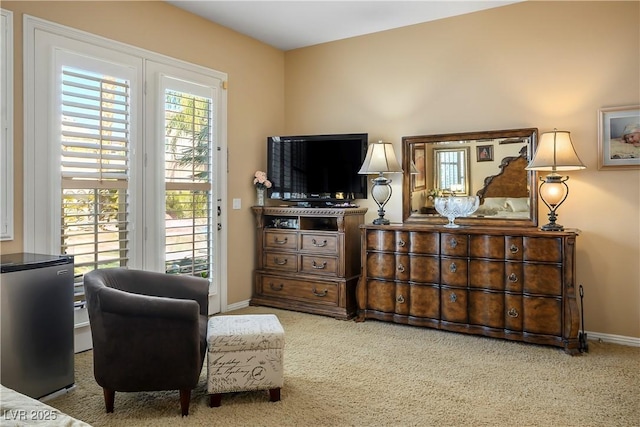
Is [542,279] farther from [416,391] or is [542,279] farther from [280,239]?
[280,239]

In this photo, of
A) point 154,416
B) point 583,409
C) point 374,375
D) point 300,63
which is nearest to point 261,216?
point 300,63

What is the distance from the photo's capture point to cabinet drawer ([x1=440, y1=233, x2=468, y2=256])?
12.1 ft

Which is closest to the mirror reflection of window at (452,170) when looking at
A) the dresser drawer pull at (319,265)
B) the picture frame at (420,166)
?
the picture frame at (420,166)

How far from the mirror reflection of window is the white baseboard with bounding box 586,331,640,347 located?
5.05 ft

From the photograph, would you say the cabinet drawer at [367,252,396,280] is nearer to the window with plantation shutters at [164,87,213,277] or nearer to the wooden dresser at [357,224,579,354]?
the wooden dresser at [357,224,579,354]

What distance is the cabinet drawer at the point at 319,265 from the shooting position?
4.32 metres

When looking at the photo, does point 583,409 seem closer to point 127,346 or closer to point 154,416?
point 154,416

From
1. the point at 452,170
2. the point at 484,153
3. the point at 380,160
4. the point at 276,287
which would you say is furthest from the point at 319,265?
the point at 484,153

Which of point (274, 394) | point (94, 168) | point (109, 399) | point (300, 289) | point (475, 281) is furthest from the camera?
point (300, 289)

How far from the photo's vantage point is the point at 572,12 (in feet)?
12.1

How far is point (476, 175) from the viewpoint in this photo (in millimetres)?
4039

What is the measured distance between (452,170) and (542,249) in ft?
3.66

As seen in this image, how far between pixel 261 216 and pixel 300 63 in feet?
5.97

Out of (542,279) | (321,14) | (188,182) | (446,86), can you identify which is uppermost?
(321,14)
